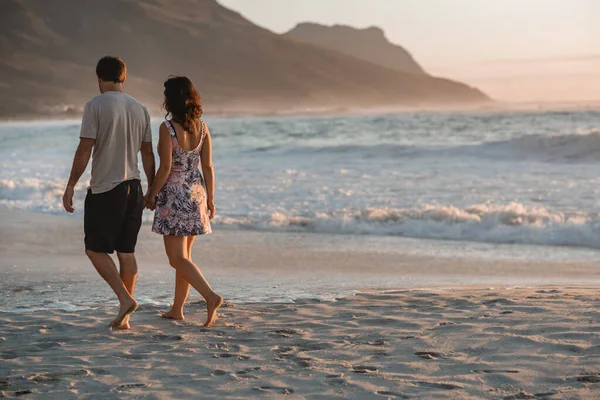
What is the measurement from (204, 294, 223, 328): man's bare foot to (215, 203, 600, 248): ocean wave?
6.31 m

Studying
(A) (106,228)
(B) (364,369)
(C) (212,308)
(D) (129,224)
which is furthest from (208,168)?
(B) (364,369)

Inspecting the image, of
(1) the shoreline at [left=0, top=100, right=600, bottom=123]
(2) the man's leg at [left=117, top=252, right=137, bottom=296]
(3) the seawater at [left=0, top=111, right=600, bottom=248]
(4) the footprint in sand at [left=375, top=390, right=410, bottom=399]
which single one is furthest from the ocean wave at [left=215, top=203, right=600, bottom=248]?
(1) the shoreline at [left=0, top=100, right=600, bottom=123]

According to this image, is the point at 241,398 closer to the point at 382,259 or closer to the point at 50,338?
the point at 50,338

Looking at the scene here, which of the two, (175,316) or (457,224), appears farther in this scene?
(457,224)

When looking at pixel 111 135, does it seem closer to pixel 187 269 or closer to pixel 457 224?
pixel 187 269

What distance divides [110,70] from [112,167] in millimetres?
556

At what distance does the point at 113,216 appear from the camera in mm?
5195

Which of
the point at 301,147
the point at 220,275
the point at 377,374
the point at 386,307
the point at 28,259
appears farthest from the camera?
the point at 301,147

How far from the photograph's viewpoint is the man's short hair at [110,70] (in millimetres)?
5211

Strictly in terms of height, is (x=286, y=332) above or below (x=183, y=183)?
below

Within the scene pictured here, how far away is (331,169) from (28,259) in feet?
46.5

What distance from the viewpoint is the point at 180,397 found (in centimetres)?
402

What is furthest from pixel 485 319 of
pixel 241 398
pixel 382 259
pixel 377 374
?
pixel 382 259

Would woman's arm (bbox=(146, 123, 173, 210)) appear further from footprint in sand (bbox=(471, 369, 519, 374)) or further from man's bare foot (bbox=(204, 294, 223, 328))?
footprint in sand (bbox=(471, 369, 519, 374))
